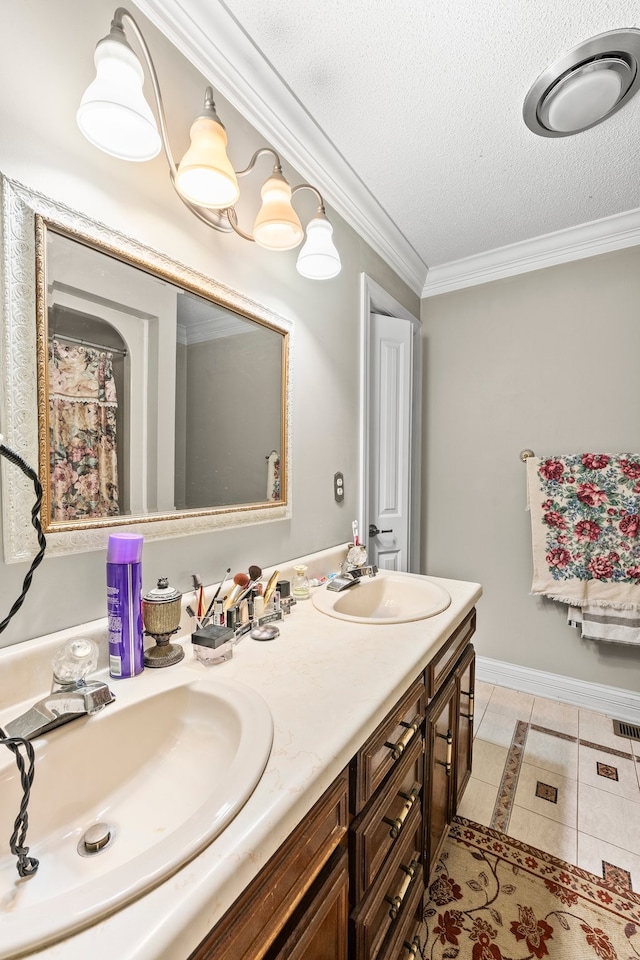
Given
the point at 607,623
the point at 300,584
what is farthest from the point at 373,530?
the point at 607,623

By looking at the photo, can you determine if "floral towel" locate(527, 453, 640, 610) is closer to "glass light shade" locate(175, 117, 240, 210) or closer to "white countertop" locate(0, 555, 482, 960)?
"white countertop" locate(0, 555, 482, 960)

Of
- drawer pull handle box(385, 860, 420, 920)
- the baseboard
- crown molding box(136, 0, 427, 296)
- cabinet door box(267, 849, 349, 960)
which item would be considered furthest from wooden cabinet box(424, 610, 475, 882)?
crown molding box(136, 0, 427, 296)

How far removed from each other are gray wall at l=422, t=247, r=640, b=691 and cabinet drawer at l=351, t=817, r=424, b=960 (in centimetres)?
149

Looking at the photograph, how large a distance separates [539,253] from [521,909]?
2.57 meters

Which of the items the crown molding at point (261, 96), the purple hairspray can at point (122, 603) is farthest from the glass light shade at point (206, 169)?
the purple hairspray can at point (122, 603)

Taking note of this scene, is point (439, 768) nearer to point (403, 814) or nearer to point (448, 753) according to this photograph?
point (448, 753)

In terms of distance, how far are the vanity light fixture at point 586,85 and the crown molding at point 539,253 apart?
73 centimetres

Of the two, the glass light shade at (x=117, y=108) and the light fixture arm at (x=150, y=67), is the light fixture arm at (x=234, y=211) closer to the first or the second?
the light fixture arm at (x=150, y=67)

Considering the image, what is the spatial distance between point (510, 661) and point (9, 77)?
277 centimetres

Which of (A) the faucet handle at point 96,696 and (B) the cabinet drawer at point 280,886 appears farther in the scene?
(A) the faucet handle at point 96,696

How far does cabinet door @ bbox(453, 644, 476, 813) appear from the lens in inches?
51.9

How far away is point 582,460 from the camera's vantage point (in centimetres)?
204

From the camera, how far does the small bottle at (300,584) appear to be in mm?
1320

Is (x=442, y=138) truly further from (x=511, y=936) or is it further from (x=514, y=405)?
(x=511, y=936)
